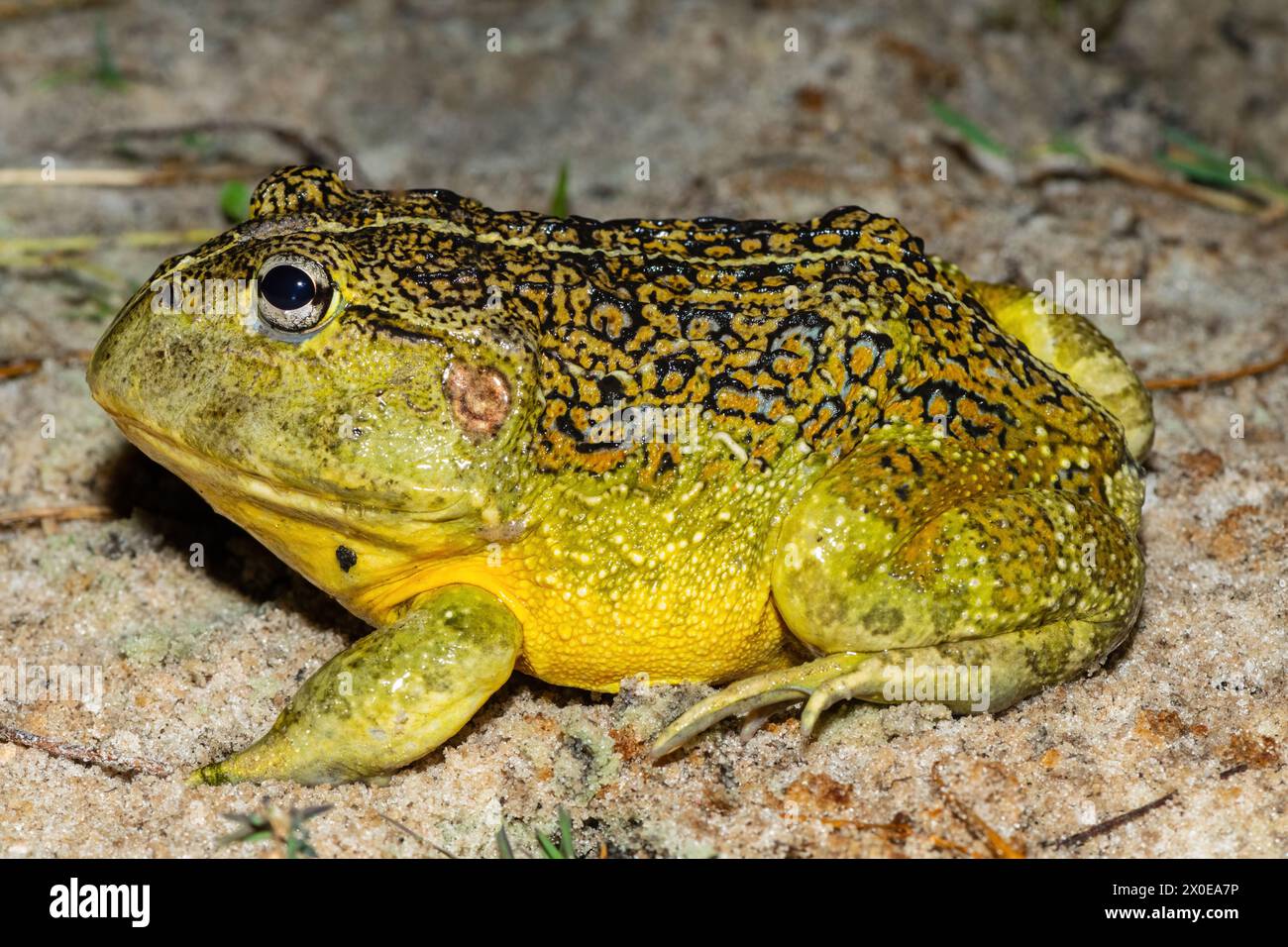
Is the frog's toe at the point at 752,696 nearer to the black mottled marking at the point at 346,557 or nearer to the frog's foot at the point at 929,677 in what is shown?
the frog's foot at the point at 929,677

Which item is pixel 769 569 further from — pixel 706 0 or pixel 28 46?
pixel 28 46

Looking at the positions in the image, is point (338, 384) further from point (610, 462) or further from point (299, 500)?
point (610, 462)

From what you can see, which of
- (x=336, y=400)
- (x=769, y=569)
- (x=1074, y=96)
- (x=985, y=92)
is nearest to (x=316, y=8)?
(x=985, y=92)

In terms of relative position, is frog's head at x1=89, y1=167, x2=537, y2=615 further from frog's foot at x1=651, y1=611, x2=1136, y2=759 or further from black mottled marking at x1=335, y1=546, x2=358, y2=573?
frog's foot at x1=651, y1=611, x2=1136, y2=759

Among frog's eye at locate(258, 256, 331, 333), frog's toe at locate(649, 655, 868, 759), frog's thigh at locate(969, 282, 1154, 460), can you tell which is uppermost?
frog's eye at locate(258, 256, 331, 333)

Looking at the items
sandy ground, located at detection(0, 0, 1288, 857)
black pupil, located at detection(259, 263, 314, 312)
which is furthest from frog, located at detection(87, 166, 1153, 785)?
sandy ground, located at detection(0, 0, 1288, 857)
